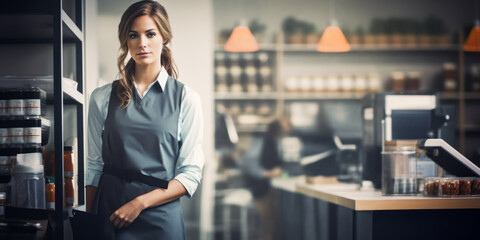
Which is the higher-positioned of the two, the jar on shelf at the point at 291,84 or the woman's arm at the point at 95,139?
the jar on shelf at the point at 291,84

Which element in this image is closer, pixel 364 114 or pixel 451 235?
pixel 451 235

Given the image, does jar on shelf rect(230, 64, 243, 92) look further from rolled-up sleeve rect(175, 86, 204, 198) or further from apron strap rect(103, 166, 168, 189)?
apron strap rect(103, 166, 168, 189)

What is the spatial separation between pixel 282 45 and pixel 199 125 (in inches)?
141

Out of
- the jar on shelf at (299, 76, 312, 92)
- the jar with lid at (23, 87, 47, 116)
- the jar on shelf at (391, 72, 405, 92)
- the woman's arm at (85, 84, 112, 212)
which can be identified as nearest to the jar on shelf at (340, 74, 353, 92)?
the jar on shelf at (299, 76, 312, 92)

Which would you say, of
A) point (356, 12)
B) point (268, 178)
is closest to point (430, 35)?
point (356, 12)

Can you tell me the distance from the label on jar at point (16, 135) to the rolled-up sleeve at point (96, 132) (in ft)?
0.77

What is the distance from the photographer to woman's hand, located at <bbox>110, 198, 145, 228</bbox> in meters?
1.84

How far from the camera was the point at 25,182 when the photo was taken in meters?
1.83

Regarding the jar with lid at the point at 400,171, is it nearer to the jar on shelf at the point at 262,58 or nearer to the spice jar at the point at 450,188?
the spice jar at the point at 450,188

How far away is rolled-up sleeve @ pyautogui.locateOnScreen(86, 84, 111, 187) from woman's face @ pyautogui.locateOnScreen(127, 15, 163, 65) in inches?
6.4

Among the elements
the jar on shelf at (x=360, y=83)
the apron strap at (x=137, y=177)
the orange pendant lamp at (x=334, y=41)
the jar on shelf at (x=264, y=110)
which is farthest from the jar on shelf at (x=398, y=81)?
the apron strap at (x=137, y=177)

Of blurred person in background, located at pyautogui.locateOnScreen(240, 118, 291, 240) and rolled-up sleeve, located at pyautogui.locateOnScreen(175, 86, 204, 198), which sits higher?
rolled-up sleeve, located at pyautogui.locateOnScreen(175, 86, 204, 198)

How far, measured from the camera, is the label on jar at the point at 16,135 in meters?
1.86

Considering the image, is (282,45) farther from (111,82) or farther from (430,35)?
(111,82)
